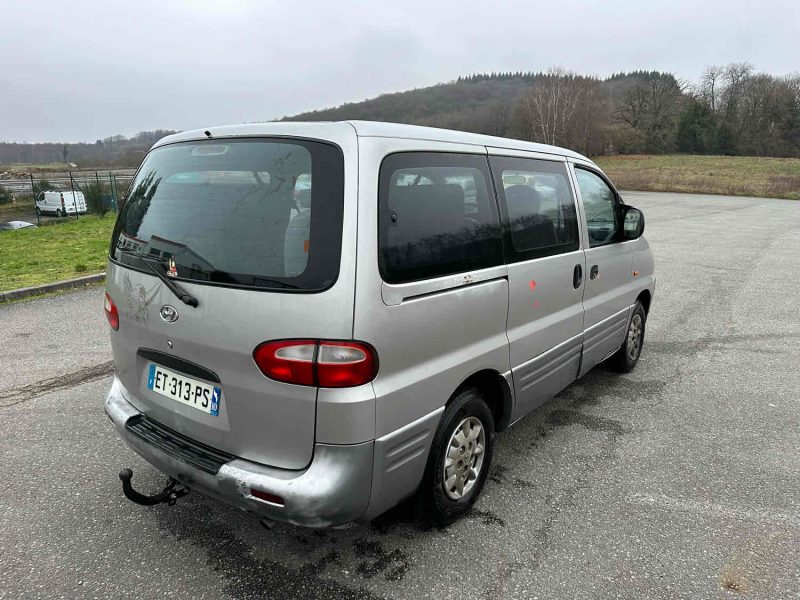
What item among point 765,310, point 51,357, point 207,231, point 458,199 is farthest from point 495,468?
point 765,310

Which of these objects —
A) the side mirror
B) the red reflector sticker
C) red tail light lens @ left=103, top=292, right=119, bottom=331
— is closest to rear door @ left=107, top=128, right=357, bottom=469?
the red reflector sticker

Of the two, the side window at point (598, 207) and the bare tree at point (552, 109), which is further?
the bare tree at point (552, 109)

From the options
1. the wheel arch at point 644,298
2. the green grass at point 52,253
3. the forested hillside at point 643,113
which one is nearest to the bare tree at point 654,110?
the forested hillside at point 643,113

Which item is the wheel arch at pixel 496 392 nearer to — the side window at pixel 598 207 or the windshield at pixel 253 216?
the windshield at pixel 253 216

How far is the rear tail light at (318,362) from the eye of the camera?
6.32ft

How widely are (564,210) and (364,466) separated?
2162 millimetres

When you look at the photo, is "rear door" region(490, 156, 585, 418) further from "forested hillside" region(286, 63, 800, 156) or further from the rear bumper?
"forested hillside" region(286, 63, 800, 156)

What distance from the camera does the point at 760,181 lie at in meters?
37.7

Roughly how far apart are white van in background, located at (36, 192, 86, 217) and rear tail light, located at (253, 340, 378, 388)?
74.1ft

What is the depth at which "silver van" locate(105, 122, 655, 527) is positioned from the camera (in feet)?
6.47

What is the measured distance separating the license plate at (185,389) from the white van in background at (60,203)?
72.0ft

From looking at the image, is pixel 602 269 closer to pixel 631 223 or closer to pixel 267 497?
pixel 631 223

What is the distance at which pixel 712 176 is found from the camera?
41.5 m

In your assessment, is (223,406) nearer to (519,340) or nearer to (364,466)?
(364,466)
